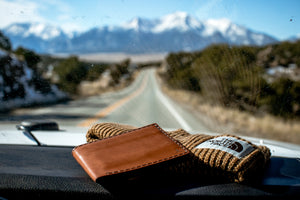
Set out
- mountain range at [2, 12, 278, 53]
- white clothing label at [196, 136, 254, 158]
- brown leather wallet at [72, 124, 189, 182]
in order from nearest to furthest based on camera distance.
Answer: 1. brown leather wallet at [72, 124, 189, 182]
2. white clothing label at [196, 136, 254, 158]
3. mountain range at [2, 12, 278, 53]

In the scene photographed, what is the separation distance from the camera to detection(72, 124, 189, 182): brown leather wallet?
1.09 metres

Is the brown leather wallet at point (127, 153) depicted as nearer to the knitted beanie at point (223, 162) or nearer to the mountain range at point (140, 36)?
the knitted beanie at point (223, 162)

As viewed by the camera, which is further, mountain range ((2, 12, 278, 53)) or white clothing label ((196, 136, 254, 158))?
mountain range ((2, 12, 278, 53))

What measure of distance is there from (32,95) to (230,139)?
1.72m

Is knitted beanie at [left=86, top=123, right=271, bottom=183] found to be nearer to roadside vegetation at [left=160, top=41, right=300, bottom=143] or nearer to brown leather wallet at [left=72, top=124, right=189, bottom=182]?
brown leather wallet at [left=72, top=124, right=189, bottom=182]

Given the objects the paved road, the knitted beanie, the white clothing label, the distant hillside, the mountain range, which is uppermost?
the mountain range

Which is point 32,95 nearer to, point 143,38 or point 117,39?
point 117,39

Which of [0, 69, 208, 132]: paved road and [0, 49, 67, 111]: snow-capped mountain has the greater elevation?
[0, 49, 67, 111]: snow-capped mountain

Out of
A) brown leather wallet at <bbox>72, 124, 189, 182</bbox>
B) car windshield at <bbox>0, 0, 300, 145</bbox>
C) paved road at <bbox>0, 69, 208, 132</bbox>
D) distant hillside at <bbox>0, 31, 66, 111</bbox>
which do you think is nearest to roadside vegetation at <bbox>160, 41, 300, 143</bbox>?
car windshield at <bbox>0, 0, 300, 145</bbox>

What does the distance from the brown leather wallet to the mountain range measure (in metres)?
1.09

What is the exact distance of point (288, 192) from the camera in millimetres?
1114

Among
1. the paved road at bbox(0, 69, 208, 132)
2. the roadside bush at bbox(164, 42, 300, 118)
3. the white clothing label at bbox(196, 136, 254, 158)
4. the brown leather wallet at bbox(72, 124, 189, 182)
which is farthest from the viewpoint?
the paved road at bbox(0, 69, 208, 132)

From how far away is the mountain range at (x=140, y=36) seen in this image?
2131mm

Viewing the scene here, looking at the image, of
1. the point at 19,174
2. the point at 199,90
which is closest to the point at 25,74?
the point at 19,174
